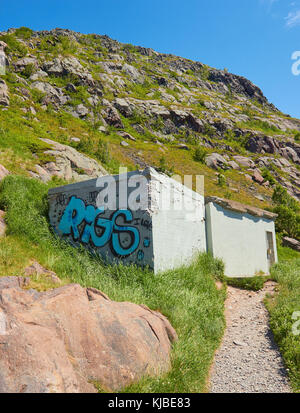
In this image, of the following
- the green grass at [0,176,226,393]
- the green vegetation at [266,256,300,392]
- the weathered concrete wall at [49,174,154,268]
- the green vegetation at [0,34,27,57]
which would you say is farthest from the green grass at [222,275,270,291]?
the green vegetation at [0,34,27,57]

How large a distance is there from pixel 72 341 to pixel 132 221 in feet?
16.1

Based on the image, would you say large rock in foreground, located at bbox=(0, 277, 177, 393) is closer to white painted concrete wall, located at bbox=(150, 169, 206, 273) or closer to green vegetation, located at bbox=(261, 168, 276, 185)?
white painted concrete wall, located at bbox=(150, 169, 206, 273)

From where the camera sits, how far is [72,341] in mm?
3100

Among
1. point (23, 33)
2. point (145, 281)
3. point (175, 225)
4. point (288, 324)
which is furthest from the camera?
point (23, 33)

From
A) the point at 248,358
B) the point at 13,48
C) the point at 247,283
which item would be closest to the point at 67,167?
the point at 247,283

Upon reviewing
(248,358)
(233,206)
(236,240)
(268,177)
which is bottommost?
(248,358)

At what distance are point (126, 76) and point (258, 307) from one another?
63.4 metres

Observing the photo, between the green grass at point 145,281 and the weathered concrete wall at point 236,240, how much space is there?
36.2 inches

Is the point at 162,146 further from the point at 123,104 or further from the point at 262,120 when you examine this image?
the point at 262,120

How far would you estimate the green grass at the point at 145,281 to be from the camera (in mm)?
4012

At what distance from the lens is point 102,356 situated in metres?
3.22

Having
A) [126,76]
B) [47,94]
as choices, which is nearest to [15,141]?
[47,94]

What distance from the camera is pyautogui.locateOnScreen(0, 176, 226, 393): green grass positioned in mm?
4012

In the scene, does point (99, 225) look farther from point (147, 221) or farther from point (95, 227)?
point (147, 221)
